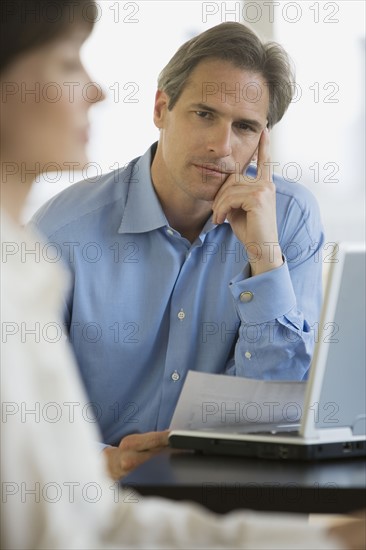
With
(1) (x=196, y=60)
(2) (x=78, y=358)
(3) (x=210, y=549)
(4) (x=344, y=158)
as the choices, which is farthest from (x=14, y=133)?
(4) (x=344, y=158)

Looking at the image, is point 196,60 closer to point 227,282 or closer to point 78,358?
point 227,282

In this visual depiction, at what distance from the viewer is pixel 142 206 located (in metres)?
2.41

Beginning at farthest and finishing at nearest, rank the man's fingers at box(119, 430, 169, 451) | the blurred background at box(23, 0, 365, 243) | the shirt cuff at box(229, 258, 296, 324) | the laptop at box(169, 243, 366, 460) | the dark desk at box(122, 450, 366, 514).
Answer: the blurred background at box(23, 0, 365, 243), the shirt cuff at box(229, 258, 296, 324), the man's fingers at box(119, 430, 169, 451), the laptop at box(169, 243, 366, 460), the dark desk at box(122, 450, 366, 514)

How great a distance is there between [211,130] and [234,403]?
34.7 inches

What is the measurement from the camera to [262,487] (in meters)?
1.45

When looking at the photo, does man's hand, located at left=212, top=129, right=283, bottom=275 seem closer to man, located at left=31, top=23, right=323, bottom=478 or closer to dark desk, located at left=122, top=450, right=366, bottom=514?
man, located at left=31, top=23, right=323, bottom=478

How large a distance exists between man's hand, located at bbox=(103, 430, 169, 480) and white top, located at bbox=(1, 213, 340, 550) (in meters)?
0.95

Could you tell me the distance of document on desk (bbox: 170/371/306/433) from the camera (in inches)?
69.9

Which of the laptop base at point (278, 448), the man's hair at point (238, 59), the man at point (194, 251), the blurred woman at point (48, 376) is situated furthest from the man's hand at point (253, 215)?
the blurred woman at point (48, 376)

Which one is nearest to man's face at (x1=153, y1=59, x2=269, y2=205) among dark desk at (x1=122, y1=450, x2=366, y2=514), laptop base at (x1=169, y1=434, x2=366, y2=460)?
laptop base at (x1=169, y1=434, x2=366, y2=460)

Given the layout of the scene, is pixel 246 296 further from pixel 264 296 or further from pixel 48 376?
pixel 48 376

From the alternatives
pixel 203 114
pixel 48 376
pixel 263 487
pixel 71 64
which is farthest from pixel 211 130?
pixel 48 376

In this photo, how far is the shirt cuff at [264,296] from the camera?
2.16 m

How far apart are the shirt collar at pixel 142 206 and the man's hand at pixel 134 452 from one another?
0.64 meters
